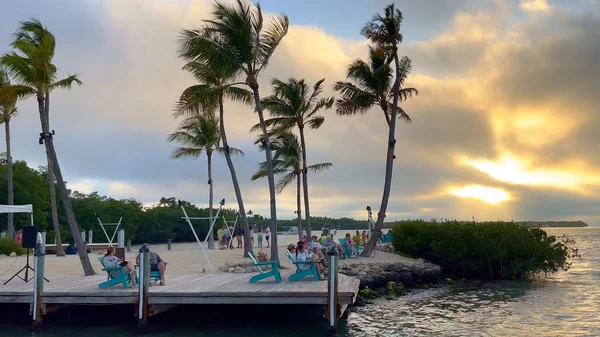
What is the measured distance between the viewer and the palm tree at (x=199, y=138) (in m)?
39.9

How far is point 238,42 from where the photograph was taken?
21703 mm

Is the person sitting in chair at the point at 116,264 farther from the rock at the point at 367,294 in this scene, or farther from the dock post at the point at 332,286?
the rock at the point at 367,294

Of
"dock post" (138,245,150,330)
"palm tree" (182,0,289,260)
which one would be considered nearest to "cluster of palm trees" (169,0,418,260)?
"palm tree" (182,0,289,260)

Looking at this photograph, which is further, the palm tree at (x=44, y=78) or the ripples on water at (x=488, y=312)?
the palm tree at (x=44, y=78)

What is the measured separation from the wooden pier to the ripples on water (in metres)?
1.84

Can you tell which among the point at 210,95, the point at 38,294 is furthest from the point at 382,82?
the point at 38,294

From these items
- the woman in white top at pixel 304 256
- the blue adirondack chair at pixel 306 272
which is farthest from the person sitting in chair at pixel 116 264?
the woman in white top at pixel 304 256

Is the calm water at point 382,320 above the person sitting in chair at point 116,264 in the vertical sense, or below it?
below

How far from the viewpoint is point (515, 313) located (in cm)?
1848

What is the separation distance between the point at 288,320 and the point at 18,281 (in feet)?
28.2

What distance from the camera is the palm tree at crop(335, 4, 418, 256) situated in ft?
96.6

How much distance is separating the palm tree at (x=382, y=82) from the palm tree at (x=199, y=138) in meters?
12.0

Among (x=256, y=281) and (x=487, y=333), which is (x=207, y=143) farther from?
(x=487, y=333)

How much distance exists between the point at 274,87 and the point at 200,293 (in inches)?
758
